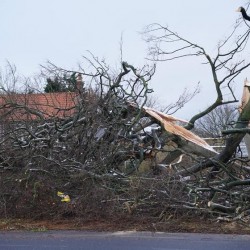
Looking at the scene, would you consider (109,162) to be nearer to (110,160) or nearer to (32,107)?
(110,160)

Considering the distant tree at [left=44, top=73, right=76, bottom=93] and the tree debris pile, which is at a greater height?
the distant tree at [left=44, top=73, right=76, bottom=93]

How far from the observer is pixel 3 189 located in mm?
7527

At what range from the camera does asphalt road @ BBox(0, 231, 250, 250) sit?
4922 mm

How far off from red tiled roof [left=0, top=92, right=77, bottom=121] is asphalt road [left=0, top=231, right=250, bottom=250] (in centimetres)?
402

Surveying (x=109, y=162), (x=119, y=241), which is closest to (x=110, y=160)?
(x=109, y=162)

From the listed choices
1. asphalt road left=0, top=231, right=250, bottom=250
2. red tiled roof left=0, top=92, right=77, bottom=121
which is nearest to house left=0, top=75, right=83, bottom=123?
red tiled roof left=0, top=92, right=77, bottom=121

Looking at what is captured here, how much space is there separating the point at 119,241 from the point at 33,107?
5.74 meters

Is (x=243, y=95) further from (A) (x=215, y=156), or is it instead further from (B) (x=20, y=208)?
(B) (x=20, y=208)

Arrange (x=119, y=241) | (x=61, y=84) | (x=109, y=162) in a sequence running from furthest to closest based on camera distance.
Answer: (x=61, y=84)
(x=109, y=162)
(x=119, y=241)

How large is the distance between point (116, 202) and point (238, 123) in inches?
148

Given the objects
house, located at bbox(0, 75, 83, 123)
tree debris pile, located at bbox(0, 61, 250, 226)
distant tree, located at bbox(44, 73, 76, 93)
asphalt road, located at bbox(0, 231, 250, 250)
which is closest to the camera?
asphalt road, located at bbox(0, 231, 250, 250)

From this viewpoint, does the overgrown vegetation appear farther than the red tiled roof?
No

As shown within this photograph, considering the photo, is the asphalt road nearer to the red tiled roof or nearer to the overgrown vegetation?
the overgrown vegetation

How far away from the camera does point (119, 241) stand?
17.5 ft
